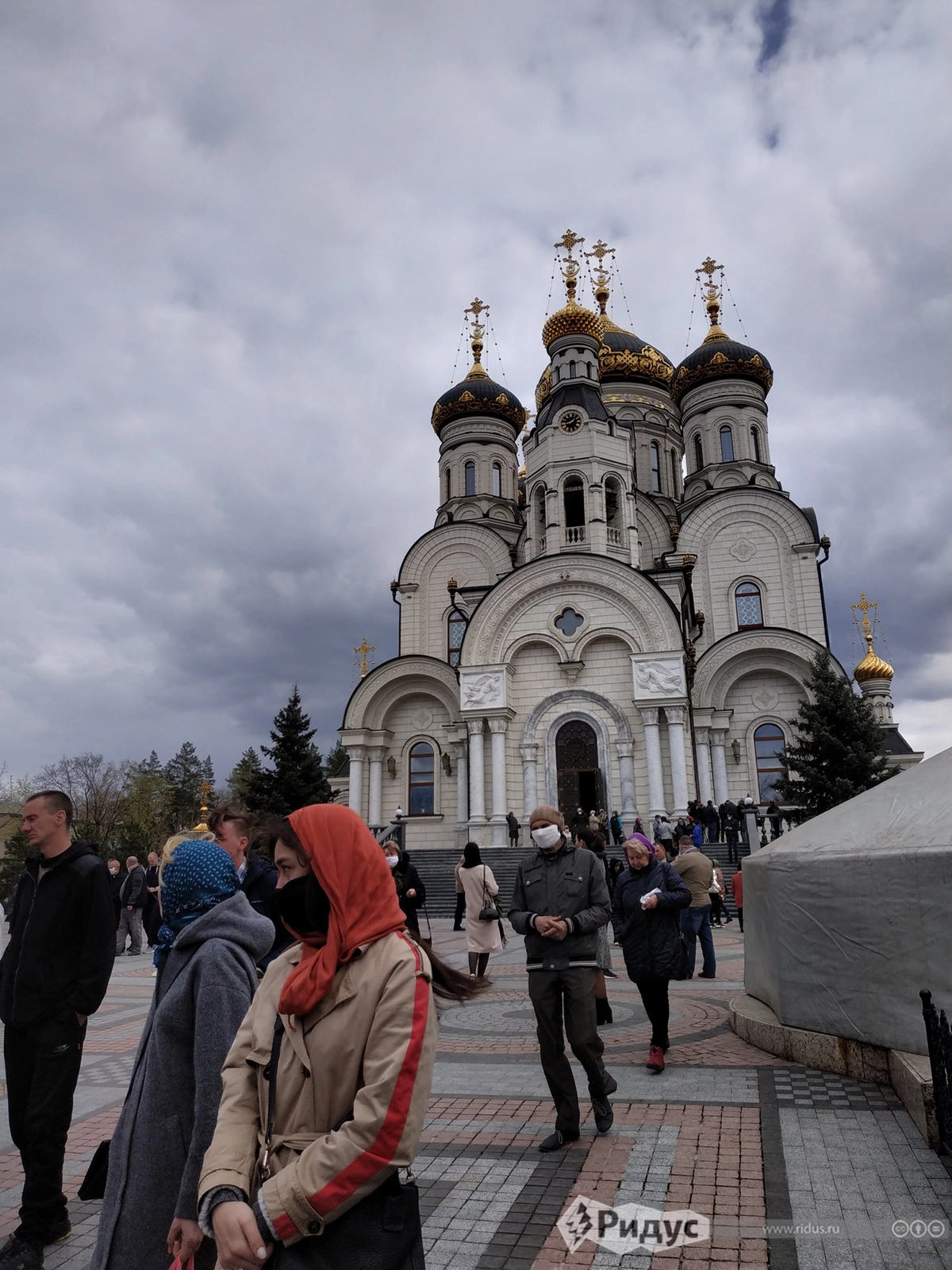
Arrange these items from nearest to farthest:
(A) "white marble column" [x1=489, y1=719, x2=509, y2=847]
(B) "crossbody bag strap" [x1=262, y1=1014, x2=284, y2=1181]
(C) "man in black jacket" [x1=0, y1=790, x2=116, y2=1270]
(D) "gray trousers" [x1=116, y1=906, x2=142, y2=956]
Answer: (B) "crossbody bag strap" [x1=262, y1=1014, x2=284, y2=1181] < (C) "man in black jacket" [x1=0, y1=790, x2=116, y2=1270] < (D) "gray trousers" [x1=116, y1=906, x2=142, y2=956] < (A) "white marble column" [x1=489, y1=719, x2=509, y2=847]

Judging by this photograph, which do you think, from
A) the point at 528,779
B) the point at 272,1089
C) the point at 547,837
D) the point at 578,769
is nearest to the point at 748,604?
the point at 578,769

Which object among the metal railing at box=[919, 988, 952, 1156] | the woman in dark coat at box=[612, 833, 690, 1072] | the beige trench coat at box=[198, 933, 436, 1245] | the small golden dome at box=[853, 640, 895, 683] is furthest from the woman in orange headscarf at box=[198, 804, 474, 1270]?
the small golden dome at box=[853, 640, 895, 683]

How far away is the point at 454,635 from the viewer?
3192 cm

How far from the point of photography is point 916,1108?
15.8 feet

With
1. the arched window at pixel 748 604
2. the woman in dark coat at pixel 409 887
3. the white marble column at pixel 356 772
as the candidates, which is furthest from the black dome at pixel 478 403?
the woman in dark coat at pixel 409 887

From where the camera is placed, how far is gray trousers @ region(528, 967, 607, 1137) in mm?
4914

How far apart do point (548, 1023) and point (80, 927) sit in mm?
2625

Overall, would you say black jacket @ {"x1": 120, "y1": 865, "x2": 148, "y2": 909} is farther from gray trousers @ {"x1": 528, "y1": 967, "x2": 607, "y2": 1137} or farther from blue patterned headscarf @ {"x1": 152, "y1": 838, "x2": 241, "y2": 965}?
blue patterned headscarf @ {"x1": 152, "y1": 838, "x2": 241, "y2": 965}

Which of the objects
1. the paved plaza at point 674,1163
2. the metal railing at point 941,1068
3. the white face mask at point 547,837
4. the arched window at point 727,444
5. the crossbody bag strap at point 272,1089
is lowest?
the paved plaza at point 674,1163

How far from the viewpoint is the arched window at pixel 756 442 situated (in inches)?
1294

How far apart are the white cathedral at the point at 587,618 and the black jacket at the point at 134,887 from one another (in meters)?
11.8

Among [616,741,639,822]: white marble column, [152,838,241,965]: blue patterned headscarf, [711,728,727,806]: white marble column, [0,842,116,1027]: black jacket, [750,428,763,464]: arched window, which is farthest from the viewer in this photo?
[750,428,763,464]: arched window

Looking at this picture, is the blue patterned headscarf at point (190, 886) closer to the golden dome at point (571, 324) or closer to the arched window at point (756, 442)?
the golden dome at point (571, 324)

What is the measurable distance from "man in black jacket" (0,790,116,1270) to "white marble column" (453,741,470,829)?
23208mm
